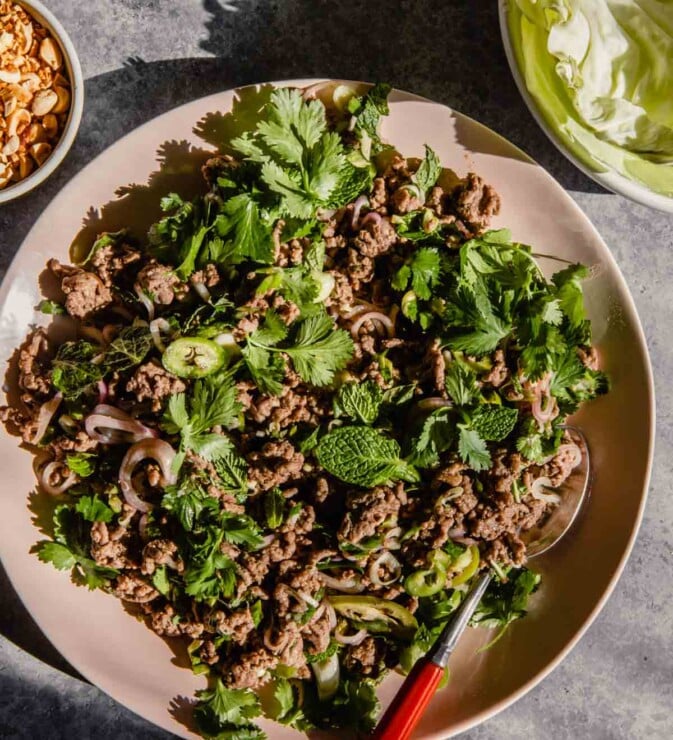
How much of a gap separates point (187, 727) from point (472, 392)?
133 cm

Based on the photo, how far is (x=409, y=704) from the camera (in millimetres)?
2133

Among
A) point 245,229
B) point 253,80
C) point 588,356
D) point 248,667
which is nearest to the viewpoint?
point 245,229

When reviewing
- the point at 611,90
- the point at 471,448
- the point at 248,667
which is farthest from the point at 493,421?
the point at 611,90

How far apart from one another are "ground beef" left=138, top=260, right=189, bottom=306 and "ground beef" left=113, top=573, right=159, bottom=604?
82 centimetres

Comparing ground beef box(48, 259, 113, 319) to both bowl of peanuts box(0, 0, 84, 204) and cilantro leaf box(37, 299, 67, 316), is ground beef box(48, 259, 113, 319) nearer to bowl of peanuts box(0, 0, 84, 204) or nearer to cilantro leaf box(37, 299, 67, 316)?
cilantro leaf box(37, 299, 67, 316)

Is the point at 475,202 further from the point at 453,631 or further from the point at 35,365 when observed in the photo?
the point at 35,365

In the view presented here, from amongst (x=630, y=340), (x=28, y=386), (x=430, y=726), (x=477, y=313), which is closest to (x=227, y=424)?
(x=28, y=386)

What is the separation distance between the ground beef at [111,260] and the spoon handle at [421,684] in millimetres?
1443

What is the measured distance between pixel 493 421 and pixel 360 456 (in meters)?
0.40

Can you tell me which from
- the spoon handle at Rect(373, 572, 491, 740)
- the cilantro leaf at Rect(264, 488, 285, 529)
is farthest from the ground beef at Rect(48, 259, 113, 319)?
the spoon handle at Rect(373, 572, 491, 740)

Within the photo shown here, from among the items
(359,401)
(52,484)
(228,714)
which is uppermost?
(359,401)

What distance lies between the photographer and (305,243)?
7.14 ft

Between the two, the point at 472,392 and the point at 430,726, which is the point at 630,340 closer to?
the point at 472,392

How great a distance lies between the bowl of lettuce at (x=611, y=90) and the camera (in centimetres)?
230
